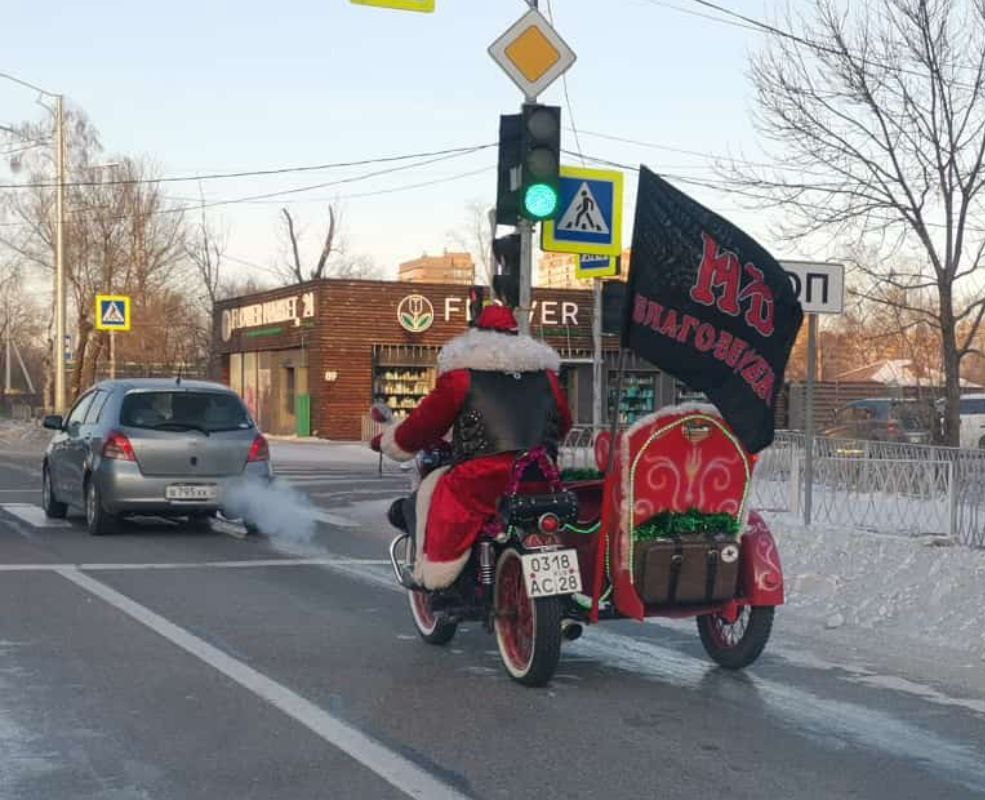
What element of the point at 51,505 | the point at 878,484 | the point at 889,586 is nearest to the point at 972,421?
the point at 878,484

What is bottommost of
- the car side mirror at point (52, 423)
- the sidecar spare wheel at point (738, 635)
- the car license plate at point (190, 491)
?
the sidecar spare wheel at point (738, 635)

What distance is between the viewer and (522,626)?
21.9 feet

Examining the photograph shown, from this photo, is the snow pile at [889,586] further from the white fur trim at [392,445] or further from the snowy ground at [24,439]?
the snowy ground at [24,439]

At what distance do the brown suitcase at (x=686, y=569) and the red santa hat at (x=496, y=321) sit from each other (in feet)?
4.38

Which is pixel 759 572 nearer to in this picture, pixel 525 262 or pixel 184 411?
pixel 525 262

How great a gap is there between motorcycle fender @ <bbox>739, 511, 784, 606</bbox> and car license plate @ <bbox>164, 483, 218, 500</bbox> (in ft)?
24.0

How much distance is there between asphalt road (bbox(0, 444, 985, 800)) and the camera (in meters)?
4.97

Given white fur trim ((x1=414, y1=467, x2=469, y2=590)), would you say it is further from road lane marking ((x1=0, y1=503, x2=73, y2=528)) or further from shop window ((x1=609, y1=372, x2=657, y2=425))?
shop window ((x1=609, y1=372, x2=657, y2=425))

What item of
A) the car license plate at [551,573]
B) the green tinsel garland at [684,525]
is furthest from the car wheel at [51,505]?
the green tinsel garland at [684,525]

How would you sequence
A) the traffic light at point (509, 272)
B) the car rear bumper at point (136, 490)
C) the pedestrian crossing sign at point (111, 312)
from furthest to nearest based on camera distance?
the pedestrian crossing sign at point (111, 312)
the car rear bumper at point (136, 490)
the traffic light at point (509, 272)

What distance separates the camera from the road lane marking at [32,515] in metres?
14.1

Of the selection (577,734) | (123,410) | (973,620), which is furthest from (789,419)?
(577,734)

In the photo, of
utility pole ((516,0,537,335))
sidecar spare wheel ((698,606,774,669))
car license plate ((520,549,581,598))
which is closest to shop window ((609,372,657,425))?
utility pole ((516,0,537,335))

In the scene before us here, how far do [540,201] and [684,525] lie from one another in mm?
5221
